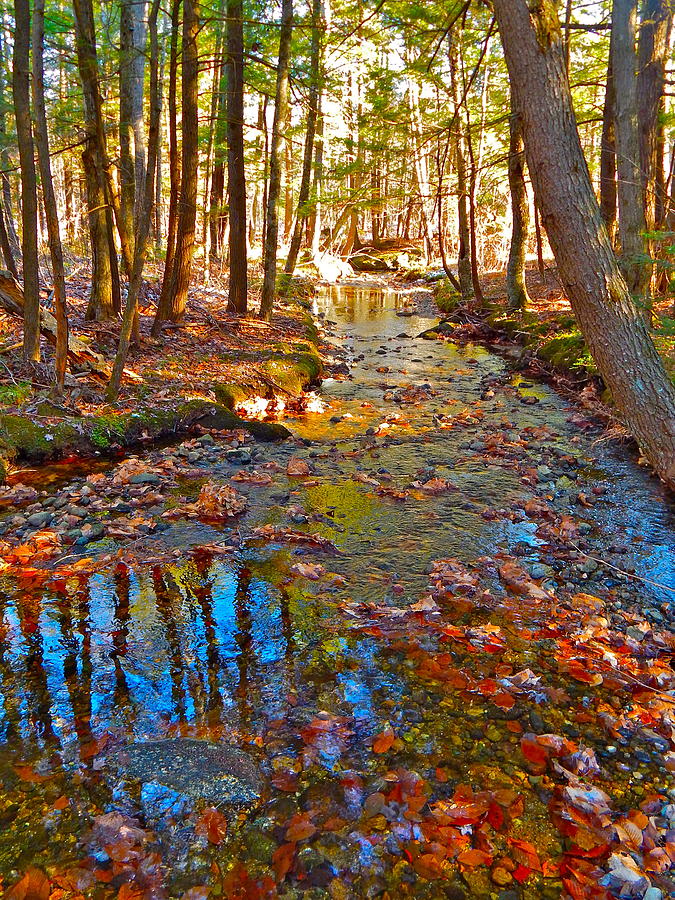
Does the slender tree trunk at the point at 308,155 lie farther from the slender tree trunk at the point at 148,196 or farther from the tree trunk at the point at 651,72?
the slender tree trunk at the point at 148,196

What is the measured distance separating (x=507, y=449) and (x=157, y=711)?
224 inches

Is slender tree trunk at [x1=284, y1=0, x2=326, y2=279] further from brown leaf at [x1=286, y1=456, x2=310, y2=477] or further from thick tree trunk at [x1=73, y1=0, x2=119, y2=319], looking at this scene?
brown leaf at [x1=286, y1=456, x2=310, y2=477]

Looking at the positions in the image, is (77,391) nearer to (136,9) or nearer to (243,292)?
(243,292)

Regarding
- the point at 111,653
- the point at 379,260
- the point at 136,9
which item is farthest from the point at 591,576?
the point at 379,260

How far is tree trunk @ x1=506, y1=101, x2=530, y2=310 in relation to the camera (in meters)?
14.1

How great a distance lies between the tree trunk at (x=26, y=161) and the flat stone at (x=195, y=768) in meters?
6.15

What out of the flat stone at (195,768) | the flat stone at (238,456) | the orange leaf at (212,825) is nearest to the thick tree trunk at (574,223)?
the flat stone at (238,456)

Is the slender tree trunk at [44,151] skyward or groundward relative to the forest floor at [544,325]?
skyward

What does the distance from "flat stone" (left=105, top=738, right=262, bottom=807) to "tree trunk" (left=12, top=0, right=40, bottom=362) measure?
6.15 metres

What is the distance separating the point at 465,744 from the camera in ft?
9.95

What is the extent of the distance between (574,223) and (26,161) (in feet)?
20.7

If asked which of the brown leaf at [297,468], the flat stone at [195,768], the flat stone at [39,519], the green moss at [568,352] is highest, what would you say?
the green moss at [568,352]

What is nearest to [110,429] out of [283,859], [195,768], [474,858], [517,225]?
[195,768]

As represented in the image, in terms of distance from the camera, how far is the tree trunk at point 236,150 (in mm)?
11352
